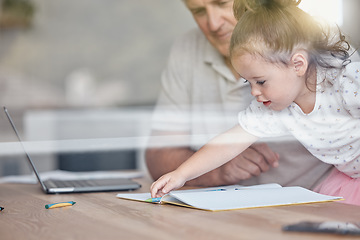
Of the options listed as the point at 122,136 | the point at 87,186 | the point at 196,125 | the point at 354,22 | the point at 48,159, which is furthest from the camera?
the point at 122,136

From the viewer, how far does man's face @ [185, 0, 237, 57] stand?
4.03 ft

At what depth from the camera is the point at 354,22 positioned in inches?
47.5

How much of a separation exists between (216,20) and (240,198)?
1.88ft

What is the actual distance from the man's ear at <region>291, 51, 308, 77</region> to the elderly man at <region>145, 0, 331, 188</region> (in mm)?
194

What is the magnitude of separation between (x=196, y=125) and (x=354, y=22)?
0.48 m

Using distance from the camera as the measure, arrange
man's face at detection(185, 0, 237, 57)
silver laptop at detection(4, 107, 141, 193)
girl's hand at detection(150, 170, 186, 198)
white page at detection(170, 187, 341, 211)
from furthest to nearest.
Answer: man's face at detection(185, 0, 237, 57), silver laptop at detection(4, 107, 141, 193), girl's hand at detection(150, 170, 186, 198), white page at detection(170, 187, 341, 211)

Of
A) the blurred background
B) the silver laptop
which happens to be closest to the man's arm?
the silver laptop

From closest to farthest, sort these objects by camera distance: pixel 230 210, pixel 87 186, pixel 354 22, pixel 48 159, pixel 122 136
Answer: pixel 230 210
pixel 87 186
pixel 354 22
pixel 48 159
pixel 122 136

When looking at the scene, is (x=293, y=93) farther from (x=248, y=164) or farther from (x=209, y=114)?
(x=209, y=114)

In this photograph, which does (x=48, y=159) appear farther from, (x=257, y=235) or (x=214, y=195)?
(x=257, y=235)

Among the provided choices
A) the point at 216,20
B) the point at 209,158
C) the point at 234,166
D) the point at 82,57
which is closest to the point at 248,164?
the point at 234,166

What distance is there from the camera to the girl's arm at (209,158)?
0.97m

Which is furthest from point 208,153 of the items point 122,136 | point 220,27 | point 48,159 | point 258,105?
point 122,136

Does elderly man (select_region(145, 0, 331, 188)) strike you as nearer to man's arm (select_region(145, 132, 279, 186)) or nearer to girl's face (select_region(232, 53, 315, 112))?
man's arm (select_region(145, 132, 279, 186))
